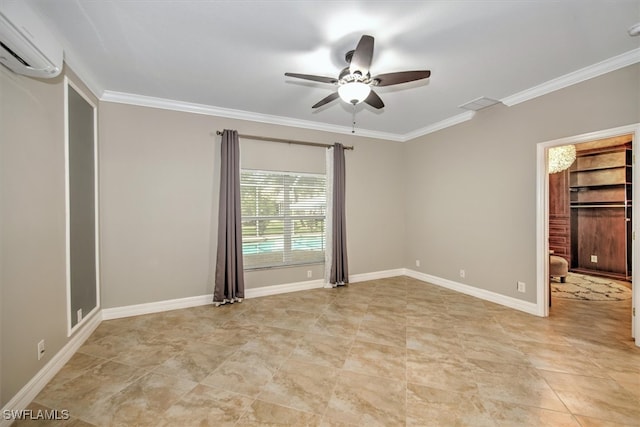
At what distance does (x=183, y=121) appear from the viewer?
147 inches

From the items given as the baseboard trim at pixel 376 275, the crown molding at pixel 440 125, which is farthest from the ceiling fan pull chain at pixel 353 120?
the baseboard trim at pixel 376 275

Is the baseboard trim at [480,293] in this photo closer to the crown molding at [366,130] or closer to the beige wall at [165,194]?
the beige wall at [165,194]

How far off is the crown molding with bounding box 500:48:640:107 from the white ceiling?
0.01 metres

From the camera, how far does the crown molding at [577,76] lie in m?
2.57

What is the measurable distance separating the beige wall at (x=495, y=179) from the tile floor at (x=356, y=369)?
775 millimetres

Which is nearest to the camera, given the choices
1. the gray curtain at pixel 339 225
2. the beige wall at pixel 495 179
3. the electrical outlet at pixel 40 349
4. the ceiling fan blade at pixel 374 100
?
the electrical outlet at pixel 40 349

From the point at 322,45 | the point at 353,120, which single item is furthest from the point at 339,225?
the point at 322,45

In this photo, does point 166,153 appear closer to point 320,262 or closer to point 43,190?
point 43,190

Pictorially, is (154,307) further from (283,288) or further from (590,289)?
(590,289)

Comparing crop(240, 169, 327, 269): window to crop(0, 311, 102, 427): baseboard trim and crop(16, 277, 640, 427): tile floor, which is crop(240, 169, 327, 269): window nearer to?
crop(16, 277, 640, 427): tile floor

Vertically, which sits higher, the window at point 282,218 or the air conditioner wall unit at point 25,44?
the air conditioner wall unit at point 25,44

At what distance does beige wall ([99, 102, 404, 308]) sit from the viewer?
11.1 ft

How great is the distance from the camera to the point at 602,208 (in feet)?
17.9

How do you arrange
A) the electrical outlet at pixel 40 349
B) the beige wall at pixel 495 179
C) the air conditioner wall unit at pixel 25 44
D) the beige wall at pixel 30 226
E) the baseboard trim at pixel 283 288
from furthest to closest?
the baseboard trim at pixel 283 288
the beige wall at pixel 495 179
the electrical outlet at pixel 40 349
the beige wall at pixel 30 226
the air conditioner wall unit at pixel 25 44
